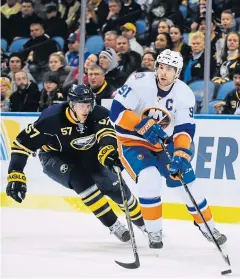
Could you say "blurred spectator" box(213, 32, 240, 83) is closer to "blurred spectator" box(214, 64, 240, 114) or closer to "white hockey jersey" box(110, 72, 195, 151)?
"blurred spectator" box(214, 64, 240, 114)

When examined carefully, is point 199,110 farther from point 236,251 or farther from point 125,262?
point 125,262

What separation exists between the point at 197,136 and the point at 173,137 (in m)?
1.80

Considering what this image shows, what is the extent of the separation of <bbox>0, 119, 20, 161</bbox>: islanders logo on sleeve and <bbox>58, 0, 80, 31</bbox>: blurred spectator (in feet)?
5.07

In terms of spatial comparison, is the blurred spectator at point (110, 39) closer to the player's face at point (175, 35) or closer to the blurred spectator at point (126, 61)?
the blurred spectator at point (126, 61)

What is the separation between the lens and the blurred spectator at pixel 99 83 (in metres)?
7.72

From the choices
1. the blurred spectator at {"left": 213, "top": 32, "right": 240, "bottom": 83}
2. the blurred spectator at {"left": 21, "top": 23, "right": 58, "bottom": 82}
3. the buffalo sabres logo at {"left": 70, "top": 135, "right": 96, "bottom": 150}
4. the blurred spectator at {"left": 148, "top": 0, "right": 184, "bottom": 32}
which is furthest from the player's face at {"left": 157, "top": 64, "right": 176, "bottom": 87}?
the blurred spectator at {"left": 21, "top": 23, "right": 58, "bottom": 82}

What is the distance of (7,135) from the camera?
8.19m

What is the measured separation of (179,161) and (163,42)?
311cm

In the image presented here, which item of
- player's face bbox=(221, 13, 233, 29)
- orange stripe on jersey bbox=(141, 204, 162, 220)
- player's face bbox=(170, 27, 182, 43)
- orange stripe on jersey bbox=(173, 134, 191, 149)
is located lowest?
orange stripe on jersey bbox=(141, 204, 162, 220)

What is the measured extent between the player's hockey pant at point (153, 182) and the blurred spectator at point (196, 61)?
215 centimetres

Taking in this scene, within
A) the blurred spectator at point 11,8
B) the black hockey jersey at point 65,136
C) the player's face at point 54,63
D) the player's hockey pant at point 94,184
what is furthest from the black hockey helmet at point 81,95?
the blurred spectator at point 11,8

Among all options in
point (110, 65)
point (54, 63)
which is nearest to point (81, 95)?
point (110, 65)

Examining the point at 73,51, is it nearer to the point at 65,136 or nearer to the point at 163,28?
the point at 163,28

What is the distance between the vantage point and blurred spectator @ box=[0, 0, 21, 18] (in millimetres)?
9750
